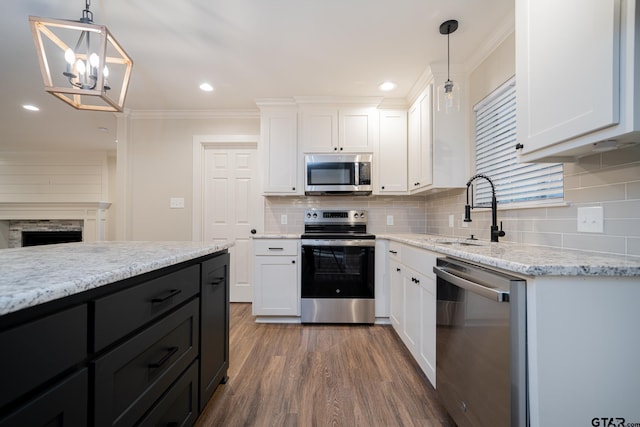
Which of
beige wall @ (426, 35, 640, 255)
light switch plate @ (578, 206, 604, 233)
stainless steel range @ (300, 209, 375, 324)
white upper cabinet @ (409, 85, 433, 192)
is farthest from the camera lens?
stainless steel range @ (300, 209, 375, 324)

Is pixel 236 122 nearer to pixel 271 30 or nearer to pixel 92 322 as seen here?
pixel 271 30

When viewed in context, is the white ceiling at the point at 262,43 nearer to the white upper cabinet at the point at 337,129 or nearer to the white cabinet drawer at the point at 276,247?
the white upper cabinet at the point at 337,129

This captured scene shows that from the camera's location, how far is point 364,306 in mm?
2748

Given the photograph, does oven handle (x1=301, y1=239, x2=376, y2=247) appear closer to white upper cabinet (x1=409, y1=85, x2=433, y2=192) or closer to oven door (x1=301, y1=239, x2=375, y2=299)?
oven door (x1=301, y1=239, x2=375, y2=299)

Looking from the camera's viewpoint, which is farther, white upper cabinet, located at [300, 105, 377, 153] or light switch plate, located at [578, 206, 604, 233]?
white upper cabinet, located at [300, 105, 377, 153]

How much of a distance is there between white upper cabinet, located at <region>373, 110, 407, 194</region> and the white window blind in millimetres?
894

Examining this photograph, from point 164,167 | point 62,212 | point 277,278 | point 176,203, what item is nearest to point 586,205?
point 277,278

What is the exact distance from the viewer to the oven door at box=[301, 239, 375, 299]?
2.75m

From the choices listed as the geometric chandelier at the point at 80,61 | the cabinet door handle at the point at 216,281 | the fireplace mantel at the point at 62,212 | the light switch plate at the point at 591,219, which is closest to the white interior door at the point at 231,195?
the cabinet door handle at the point at 216,281

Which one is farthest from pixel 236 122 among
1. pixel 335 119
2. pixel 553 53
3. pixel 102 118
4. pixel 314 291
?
pixel 553 53

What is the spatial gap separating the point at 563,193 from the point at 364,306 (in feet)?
6.18

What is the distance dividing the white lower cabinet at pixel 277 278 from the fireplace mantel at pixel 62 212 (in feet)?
15.0

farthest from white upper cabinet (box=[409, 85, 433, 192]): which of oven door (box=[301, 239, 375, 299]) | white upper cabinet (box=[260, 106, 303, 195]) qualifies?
white upper cabinet (box=[260, 106, 303, 195])

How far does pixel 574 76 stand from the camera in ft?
3.36
